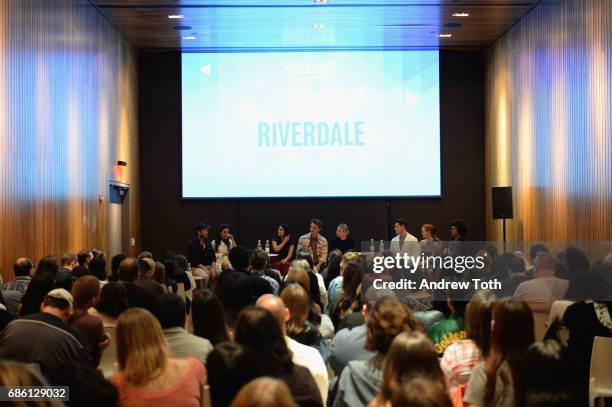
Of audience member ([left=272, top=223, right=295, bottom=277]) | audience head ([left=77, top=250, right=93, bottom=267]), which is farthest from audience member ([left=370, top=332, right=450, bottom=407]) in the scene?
audience member ([left=272, top=223, right=295, bottom=277])

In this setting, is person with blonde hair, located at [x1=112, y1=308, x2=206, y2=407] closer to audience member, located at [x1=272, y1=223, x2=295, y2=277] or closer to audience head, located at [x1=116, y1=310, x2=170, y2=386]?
audience head, located at [x1=116, y1=310, x2=170, y2=386]

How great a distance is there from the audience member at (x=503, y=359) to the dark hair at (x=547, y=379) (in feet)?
1.87

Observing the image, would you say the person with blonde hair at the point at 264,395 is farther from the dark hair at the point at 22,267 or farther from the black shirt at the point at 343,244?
the black shirt at the point at 343,244

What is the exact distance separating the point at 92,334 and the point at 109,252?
892 cm

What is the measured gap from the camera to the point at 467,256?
6.17m

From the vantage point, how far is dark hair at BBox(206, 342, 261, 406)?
2.88m

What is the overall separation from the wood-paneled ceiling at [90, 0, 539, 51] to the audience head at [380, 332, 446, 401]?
397 inches

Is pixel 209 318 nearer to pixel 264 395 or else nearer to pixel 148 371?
pixel 148 371

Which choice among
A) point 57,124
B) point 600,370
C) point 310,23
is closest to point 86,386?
point 600,370

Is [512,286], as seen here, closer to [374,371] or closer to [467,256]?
[467,256]

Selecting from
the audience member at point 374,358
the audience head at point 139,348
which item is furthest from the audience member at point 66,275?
the audience member at point 374,358

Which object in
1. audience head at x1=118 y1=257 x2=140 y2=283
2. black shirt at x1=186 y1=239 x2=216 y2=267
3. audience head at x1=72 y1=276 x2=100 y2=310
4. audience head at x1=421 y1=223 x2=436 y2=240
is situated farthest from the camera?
audience head at x1=421 y1=223 x2=436 y2=240

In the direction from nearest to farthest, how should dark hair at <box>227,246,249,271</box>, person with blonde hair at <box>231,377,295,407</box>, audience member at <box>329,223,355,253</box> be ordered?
person with blonde hair at <box>231,377,295,407</box> < dark hair at <box>227,246,249,271</box> < audience member at <box>329,223,355,253</box>

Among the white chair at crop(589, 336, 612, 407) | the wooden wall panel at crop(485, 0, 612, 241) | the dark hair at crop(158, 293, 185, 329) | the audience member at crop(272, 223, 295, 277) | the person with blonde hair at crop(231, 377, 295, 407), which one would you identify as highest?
the wooden wall panel at crop(485, 0, 612, 241)
